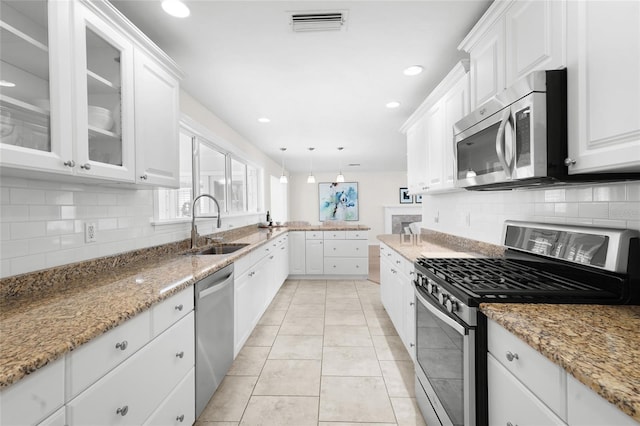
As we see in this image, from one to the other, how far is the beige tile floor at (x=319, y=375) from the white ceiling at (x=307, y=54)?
2462mm

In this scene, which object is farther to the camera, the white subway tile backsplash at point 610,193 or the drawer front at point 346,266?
the drawer front at point 346,266

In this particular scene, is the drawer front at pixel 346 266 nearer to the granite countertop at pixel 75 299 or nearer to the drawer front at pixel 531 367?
the granite countertop at pixel 75 299

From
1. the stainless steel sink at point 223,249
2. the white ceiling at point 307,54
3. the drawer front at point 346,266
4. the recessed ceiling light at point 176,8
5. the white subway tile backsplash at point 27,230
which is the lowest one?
the drawer front at point 346,266

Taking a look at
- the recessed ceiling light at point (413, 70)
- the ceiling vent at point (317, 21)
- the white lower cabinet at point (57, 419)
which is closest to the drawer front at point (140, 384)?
the white lower cabinet at point (57, 419)

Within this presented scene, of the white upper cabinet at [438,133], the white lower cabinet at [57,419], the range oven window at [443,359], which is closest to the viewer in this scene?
the white lower cabinet at [57,419]

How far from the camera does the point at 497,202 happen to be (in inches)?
90.0

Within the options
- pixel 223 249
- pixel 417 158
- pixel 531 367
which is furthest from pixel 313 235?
pixel 531 367

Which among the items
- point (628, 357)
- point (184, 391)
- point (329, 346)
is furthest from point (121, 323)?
point (329, 346)

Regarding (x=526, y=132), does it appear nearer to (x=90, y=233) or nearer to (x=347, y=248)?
(x=90, y=233)

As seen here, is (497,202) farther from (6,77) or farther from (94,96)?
(6,77)

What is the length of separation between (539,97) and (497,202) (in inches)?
46.6

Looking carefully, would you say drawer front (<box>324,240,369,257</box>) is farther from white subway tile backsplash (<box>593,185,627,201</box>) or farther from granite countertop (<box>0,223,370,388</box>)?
white subway tile backsplash (<box>593,185,627,201</box>)

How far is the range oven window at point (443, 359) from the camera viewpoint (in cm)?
132

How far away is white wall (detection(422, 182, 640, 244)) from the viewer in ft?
4.25
